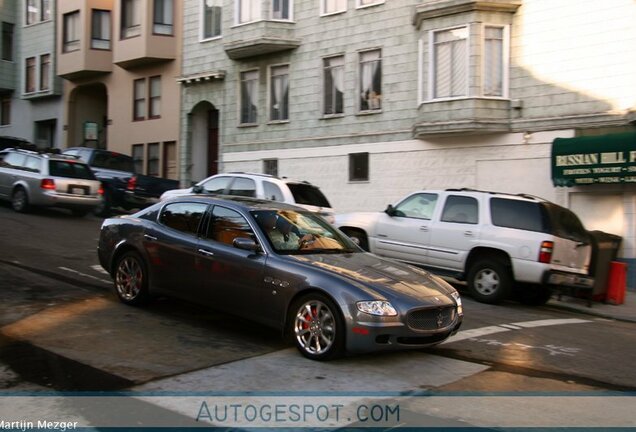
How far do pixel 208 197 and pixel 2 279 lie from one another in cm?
367

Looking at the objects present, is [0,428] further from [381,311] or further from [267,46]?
[267,46]

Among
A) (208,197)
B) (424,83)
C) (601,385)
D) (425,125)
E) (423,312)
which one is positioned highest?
(424,83)

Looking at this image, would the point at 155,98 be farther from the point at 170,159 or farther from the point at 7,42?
the point at 7,42

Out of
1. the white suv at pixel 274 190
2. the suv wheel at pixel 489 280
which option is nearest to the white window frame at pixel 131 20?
the white suv at pixel 274 190

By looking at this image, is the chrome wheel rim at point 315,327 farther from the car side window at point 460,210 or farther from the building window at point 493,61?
the building window at point 493,61

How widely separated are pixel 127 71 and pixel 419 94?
50.1 ft

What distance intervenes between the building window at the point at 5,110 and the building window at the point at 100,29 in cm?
986

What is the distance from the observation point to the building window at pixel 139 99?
1105 inches

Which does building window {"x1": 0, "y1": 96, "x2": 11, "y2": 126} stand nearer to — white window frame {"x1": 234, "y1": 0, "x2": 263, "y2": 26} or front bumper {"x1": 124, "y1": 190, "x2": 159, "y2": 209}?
white window frame {"x1": 234, "y1": 0, "x2": 263, "y2": 26}

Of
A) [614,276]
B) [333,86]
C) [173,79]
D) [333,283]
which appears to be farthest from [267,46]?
[333,283]

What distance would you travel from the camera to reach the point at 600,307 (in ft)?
38.9

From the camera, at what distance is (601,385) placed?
6.09 m

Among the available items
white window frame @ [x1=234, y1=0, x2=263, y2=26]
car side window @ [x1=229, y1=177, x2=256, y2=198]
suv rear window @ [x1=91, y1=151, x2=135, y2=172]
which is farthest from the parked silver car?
white window frame @ [x1=234, y1=0, x2=263, y2=26]

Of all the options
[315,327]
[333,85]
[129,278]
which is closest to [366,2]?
[333,85]
